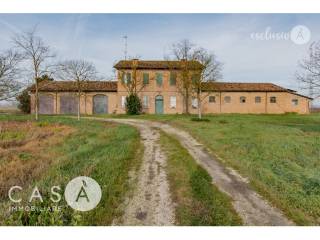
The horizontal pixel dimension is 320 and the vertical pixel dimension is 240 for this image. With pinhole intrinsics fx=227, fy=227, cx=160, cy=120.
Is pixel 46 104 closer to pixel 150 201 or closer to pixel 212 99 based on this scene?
pixel 212 99

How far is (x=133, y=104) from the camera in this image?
28.0m

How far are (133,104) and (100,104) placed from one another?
6.01 meters

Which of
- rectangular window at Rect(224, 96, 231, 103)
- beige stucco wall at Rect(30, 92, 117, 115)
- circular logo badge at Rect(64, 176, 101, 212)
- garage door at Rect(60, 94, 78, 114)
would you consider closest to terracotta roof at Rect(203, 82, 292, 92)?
rectangular window at Rect(224, 96, 231, 103)

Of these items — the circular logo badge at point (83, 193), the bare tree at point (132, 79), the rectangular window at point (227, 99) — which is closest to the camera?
the circular logo badge at point (83, 193)

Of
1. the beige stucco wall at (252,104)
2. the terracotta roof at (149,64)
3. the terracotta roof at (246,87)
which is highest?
the terracotta roof at (149,64)

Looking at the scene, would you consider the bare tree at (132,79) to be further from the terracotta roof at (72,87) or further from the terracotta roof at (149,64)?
the terracotta roof at (72,87)

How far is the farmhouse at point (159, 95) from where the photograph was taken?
97.0 feet

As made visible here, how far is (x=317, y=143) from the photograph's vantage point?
10.6m

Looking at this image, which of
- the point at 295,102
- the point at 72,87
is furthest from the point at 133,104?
the point at 295,102

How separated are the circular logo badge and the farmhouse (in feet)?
79.6

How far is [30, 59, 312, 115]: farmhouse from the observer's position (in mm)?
29562

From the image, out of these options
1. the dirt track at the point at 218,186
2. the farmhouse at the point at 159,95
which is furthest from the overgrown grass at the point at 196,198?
the farmhouse at the point at 159,95

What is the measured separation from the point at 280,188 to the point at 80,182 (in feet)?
15.0

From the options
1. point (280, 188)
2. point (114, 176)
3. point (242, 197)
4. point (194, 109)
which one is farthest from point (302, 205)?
point (194, 109)
